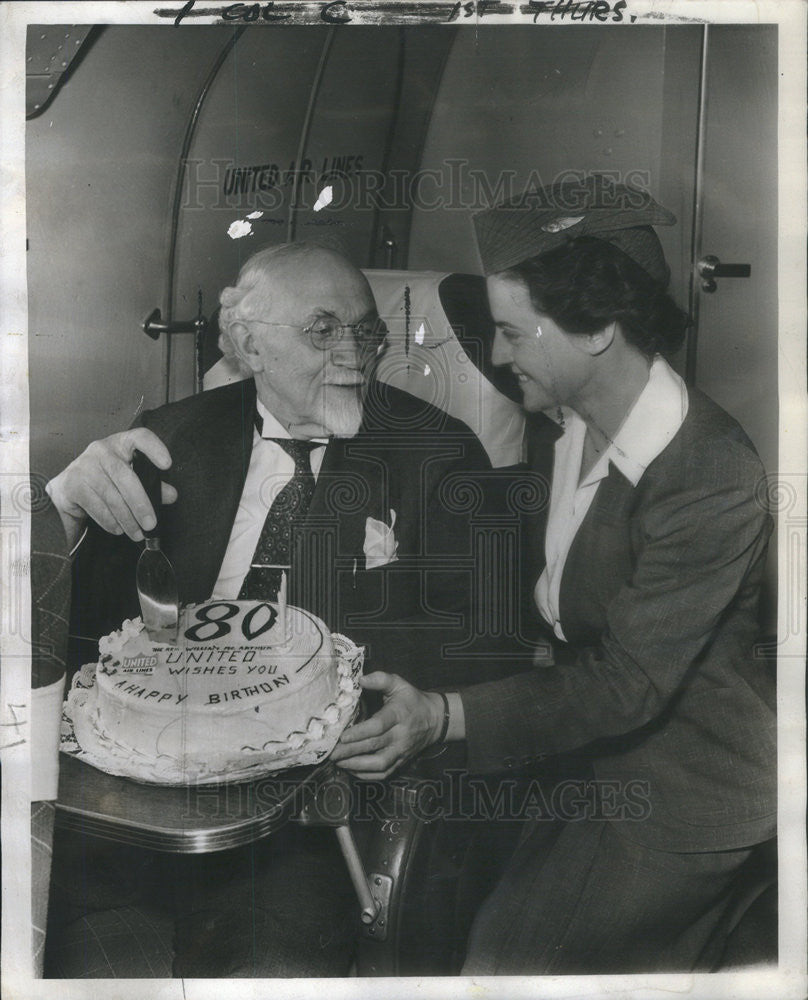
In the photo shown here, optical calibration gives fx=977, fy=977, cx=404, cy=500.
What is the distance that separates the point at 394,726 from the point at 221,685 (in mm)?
305

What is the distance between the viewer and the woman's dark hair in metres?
1.67

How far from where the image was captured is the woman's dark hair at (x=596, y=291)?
1673 millimetres

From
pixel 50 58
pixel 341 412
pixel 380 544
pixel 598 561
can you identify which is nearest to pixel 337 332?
pixel 341 412

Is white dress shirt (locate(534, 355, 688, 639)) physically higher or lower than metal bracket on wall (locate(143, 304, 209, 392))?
lower

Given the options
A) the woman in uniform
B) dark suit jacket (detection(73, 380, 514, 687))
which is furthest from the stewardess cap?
dark suit jacket (detection(73, 380, 514, 687))

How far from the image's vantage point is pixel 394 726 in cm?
168

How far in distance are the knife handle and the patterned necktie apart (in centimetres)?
18

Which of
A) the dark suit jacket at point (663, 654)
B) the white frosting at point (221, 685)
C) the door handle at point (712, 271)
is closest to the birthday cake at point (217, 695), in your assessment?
the white frosting at point (221, 685)

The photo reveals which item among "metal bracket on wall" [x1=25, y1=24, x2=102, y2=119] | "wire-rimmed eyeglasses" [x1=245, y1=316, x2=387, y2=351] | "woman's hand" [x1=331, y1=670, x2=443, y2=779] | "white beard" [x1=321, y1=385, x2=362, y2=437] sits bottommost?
"woman's hand" [x1=331, y1=670, x2=443, y2=779]

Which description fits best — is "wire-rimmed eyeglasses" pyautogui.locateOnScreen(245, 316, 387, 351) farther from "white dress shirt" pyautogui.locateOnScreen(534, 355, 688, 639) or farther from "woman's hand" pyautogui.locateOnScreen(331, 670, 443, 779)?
"woman's hand" pyautogui.locateOnScreen(331, 670, 443, 779)

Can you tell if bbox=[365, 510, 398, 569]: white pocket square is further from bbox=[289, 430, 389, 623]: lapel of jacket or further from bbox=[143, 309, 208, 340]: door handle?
bbox=[143, 309, 208, 340]: door handle

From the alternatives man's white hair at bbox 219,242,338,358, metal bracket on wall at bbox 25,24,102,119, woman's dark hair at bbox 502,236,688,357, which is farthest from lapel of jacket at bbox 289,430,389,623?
metal bracket on wall at bbox 25,24,102,119

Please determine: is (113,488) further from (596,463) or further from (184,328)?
(596,463)

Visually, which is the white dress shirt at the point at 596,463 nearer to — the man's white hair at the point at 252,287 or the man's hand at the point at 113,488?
the man's white hair at the point at 252,287
